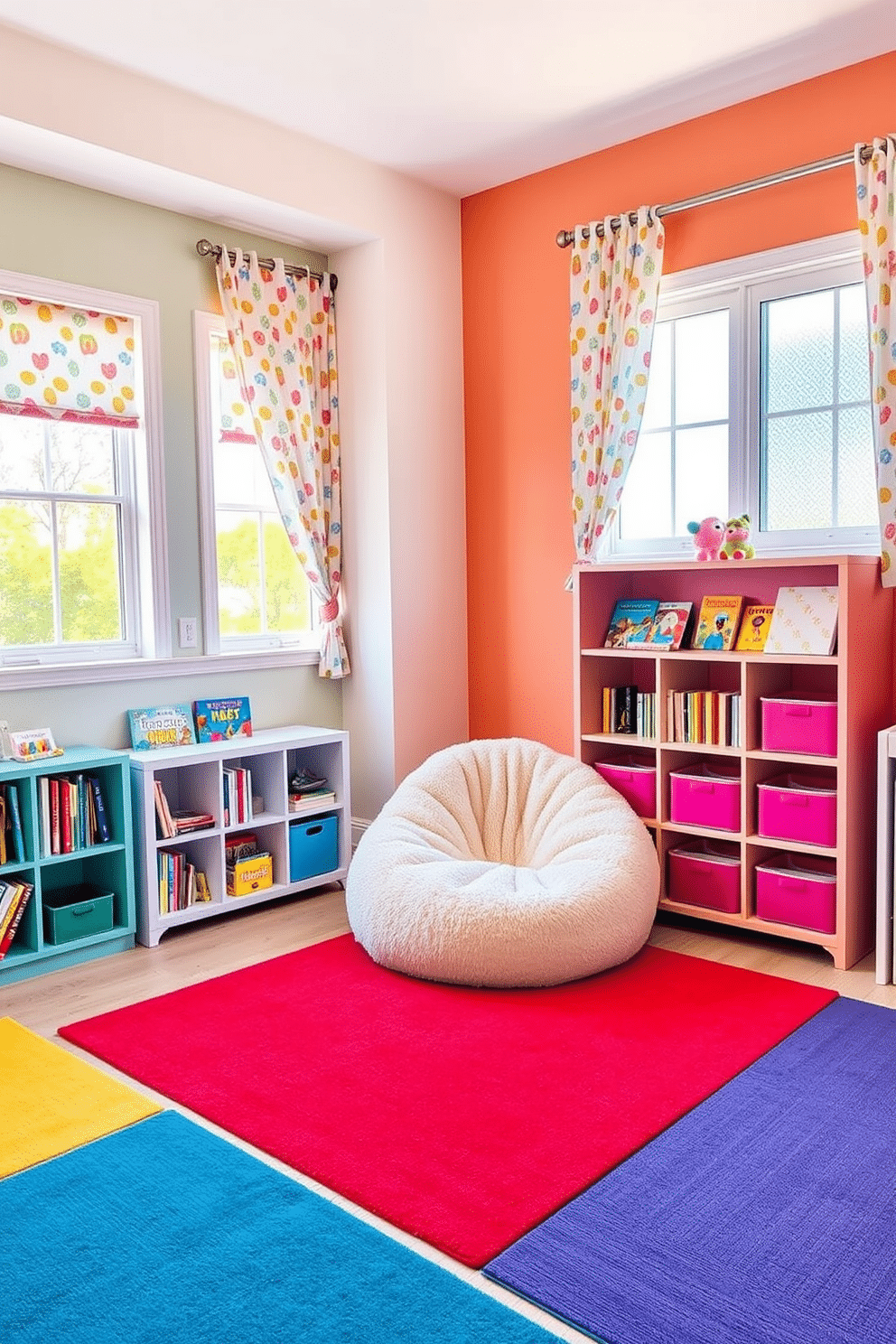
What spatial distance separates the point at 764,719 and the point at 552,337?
6.29ft

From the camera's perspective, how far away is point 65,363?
3758 millimetres

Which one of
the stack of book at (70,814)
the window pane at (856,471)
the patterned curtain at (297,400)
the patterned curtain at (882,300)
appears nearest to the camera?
the patterned curtain at (882,300)

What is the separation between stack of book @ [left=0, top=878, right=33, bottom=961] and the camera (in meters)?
3.30

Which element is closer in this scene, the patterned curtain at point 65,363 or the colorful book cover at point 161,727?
the patterned curtain at point 65,363

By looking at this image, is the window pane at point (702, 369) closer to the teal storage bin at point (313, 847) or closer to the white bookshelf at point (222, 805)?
the white bookshelf at point (222, 805)

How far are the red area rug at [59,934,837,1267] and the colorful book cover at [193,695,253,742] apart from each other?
3.43 feet

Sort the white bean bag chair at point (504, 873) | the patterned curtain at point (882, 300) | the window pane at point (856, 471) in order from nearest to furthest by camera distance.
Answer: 1. the white bean bag chair at point (504, 873)
2. the patterned curtain at point (882, 300)
3. the window pane at point (856, 471)

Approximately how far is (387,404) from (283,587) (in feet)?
2.99

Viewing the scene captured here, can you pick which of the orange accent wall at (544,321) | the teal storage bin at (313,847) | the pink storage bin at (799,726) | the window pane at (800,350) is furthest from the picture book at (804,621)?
the teal storage bin at (313,847)

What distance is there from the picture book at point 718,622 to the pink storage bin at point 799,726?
27 cm

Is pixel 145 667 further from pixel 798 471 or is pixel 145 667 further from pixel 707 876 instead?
pixel 798 471

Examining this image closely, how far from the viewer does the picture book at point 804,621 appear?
10.9 ft

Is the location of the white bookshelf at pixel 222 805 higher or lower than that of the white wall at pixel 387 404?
lower

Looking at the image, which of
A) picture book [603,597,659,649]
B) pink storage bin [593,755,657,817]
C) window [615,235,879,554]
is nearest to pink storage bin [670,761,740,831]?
pink storage bin [593,755,657,817]
